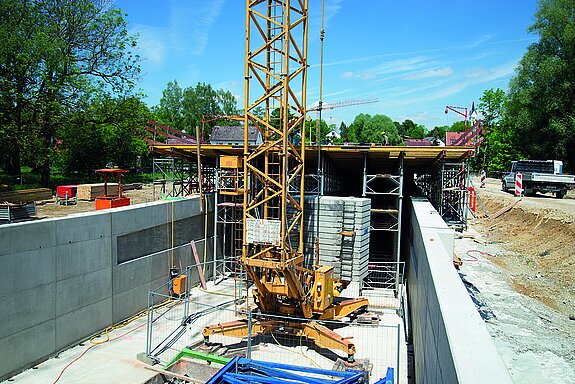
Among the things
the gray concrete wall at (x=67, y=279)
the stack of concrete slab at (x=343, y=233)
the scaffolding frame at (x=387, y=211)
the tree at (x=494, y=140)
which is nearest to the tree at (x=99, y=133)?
the gray concrete wall at (x=67, y=279)

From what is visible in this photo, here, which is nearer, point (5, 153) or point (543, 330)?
point (543, 330)

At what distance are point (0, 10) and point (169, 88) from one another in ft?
164

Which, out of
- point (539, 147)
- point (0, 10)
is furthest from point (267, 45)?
point (539, 147)

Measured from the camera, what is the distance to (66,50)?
31.5 m

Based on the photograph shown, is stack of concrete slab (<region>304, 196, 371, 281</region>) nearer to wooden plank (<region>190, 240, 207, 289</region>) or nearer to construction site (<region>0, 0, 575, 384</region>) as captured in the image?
construction site (<region>0, 0, 575, 384</region>)

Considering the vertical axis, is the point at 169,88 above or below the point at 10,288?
above

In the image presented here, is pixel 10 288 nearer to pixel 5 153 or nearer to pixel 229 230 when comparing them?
pixel 229 230

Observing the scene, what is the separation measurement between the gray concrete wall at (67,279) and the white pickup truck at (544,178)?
28.7 m

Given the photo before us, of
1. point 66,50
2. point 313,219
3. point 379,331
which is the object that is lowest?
point 379,331

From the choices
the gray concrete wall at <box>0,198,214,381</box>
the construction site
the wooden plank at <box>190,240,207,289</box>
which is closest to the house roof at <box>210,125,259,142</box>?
the construction site

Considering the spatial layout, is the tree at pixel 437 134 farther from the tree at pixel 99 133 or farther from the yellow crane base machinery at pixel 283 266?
the tree at pixel 99 133

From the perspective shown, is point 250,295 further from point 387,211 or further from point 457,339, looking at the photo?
point 457,339

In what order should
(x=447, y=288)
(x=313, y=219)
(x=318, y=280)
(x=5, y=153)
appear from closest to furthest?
(x=447, y=288) < (x=318, y=280) < (x=313, y=219) < (x=5, y=153)

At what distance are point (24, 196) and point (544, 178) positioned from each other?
33.8 m
